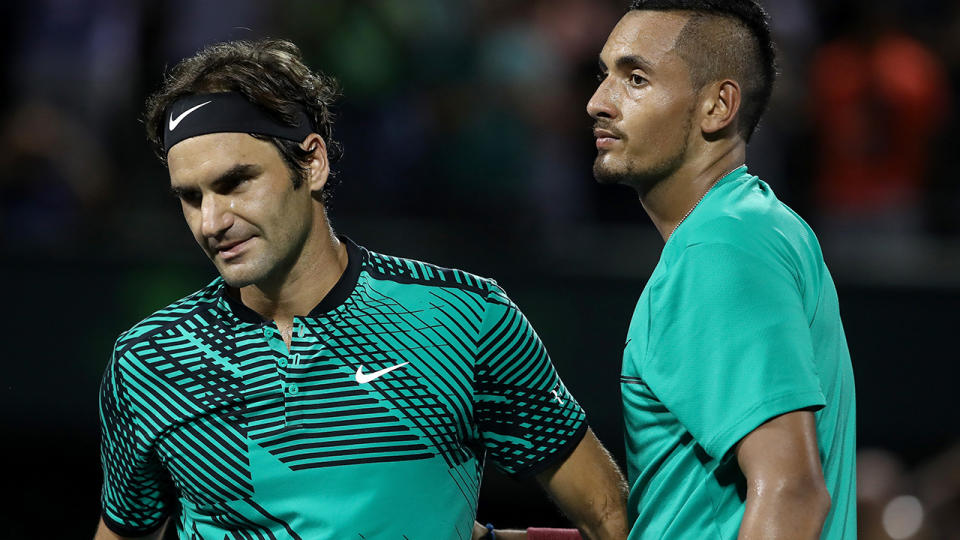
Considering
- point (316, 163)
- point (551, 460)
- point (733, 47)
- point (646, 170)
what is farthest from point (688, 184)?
point (316, 163)

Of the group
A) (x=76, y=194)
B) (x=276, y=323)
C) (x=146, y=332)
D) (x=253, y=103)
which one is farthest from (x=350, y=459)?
(x=76, y=194)

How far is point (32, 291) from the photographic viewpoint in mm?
6938

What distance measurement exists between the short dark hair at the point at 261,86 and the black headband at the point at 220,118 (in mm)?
14

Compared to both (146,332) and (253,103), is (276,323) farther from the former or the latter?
(253,103)

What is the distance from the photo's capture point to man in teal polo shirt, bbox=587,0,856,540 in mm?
2564

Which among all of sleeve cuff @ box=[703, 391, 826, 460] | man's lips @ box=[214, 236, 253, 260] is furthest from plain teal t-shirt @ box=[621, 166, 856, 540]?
man's lips @ box=[214, 236, 253, 260]

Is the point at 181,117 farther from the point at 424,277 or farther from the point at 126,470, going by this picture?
the point at 126,470

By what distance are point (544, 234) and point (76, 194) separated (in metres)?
2.41

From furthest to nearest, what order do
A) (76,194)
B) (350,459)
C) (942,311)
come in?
1. (76,194)
2. (942,311)
3. (350,459)

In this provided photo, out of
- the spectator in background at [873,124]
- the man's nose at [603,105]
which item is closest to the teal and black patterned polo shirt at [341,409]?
the man's nose at [603,105]

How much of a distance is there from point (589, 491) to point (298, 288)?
32.8 inches

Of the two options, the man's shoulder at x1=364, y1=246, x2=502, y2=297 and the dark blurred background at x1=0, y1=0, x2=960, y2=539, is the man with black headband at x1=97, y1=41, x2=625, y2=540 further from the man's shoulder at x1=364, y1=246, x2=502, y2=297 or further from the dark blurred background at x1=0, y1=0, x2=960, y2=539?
the dark blurred background at x1=0, y1=0, x2=960, y2=539

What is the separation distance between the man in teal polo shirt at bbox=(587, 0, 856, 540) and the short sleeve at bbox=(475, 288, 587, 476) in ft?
0.90

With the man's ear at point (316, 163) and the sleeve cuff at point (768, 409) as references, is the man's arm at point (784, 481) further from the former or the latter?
the man's ear at point (316, 163)
